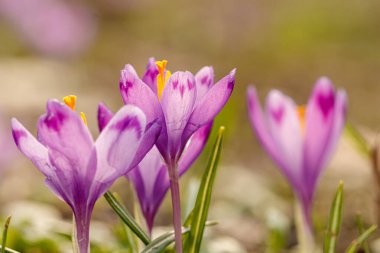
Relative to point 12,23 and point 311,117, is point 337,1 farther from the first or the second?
point 311,117

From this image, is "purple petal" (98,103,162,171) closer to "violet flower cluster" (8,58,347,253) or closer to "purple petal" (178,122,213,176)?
"violet flower cluster" (8,58,347,253)

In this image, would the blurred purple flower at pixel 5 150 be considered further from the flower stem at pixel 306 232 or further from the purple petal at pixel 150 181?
the purple petal at pixel 150 181

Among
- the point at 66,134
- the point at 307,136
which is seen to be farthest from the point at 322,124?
the point at 66,134

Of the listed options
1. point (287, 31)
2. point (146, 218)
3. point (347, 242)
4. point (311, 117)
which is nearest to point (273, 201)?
point (347, 242)

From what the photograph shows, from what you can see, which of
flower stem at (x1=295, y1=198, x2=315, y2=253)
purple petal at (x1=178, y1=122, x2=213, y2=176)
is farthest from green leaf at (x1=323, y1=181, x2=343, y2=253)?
purple petal at (x1=178, y1=122, x2=213, y2=176)

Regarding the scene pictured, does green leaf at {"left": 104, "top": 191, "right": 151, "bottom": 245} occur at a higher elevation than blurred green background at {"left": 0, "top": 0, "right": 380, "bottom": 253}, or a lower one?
lower

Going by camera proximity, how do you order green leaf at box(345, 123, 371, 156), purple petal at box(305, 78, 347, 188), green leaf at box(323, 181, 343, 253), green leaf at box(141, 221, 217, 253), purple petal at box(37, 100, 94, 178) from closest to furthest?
purple petal at box(37, 100, 94, 178), green leaf at box(141, 221, 217, 253), green leaf at box(323, 181, 343, 253), purple petal at box(305, 78, 347, 188), green leaf at box(345, 123, 371, 156)

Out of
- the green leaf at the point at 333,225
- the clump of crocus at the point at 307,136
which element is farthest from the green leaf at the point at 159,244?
the clump of crocus at the point at 307,136
